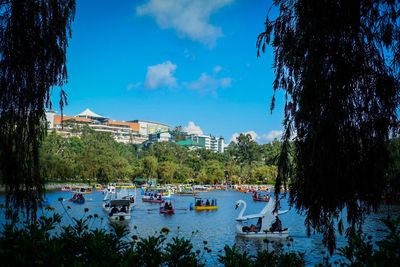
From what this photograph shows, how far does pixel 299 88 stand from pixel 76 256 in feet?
13.9

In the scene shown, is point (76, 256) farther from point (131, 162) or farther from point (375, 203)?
point (131, 162)

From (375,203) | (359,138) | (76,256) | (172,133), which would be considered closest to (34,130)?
(76,256)

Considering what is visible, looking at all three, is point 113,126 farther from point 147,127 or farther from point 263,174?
point 263,174

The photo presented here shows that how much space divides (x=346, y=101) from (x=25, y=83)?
5074 mm

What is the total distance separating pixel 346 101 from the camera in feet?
17.4

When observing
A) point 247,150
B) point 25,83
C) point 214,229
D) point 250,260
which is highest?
point 247,150

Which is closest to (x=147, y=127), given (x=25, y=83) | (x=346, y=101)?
Answer: (x=25, y=83)

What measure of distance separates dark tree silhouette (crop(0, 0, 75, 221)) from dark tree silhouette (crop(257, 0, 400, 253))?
3966 millimetres

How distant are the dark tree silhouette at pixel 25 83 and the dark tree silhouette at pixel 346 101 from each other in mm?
3966

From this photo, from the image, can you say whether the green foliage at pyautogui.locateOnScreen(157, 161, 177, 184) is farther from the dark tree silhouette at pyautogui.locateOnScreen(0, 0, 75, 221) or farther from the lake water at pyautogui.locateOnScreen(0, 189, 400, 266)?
the dark tree silhouette at pyautogui.locateOnScreen(0, 0, 75, 221)

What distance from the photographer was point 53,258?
4020 millimetres

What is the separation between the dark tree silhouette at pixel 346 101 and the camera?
5.20 m

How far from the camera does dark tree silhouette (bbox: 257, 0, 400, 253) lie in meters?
5.20

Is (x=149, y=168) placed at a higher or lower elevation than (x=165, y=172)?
higher
